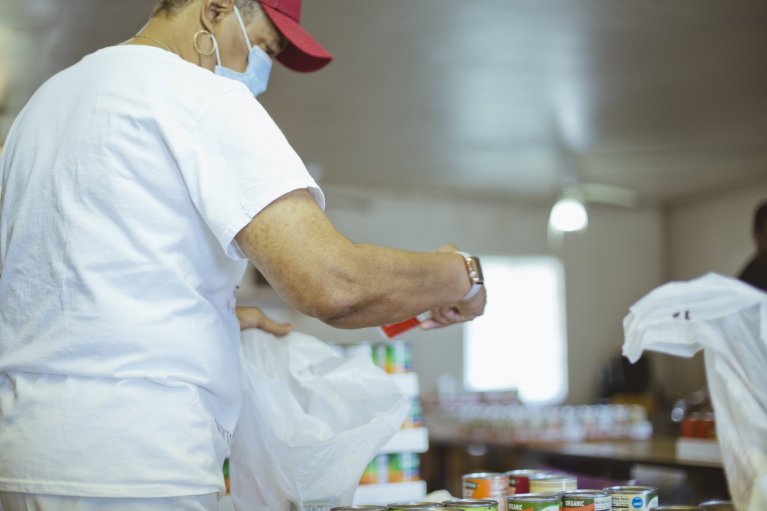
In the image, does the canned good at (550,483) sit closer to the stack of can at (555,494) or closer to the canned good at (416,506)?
the stack of can at (555,494)

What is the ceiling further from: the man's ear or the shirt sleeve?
the shirt sleeve

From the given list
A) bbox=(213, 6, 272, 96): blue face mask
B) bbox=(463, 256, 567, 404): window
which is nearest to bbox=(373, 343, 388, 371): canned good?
bbox=(213, 6, 272, 96): blue face mask

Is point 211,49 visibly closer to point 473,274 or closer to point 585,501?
point 473,274

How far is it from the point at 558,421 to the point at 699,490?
184cm

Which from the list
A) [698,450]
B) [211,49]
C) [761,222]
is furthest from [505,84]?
[211,49]

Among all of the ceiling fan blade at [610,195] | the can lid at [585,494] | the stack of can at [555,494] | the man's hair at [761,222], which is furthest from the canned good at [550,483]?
the ceiling fan blade at [610,195]

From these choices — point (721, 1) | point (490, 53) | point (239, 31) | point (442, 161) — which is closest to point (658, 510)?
point (239, 31)

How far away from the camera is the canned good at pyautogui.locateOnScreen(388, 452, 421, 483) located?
2412mm

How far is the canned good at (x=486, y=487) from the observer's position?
1677mm

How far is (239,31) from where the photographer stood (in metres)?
1.55

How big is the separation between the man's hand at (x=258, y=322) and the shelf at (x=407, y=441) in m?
0.66

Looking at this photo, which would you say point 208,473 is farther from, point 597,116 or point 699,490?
point 597,116

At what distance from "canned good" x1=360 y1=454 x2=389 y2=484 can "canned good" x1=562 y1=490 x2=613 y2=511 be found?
0.94m

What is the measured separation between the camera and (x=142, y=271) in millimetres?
1263
